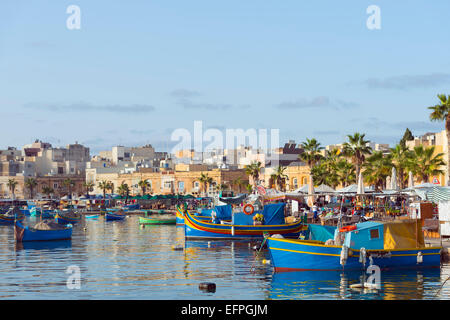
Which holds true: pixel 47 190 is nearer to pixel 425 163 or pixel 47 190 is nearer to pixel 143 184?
pixel 143 184

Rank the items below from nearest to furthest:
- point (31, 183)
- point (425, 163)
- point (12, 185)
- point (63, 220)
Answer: point (425, 163) < point (63, 220) < point (31, 183) < point (12, 185)

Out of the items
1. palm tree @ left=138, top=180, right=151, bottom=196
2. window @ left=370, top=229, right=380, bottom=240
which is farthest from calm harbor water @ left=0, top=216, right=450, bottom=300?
palm tree @ left=138, top=180, right=151, bottom=196

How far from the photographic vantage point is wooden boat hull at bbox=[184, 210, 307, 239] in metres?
55.3

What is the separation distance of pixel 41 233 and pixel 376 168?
38.0 m

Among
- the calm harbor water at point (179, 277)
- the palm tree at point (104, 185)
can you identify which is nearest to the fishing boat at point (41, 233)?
the calm harbor water at point (179, 277)

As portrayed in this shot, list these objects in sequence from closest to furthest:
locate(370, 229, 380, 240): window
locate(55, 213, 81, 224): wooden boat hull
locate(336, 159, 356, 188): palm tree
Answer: locate(370, 229, 380, 240): window < locate(55, 213, 81, 224): wooden boat hull < locate(336, 159, 356, 188): palm tree

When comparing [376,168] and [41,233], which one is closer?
[41,233]

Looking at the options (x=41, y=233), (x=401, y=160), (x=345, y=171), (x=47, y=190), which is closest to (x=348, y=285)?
(x=41, y=233)

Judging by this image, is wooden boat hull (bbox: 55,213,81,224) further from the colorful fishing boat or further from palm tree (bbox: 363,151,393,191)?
the colorful fishing boat

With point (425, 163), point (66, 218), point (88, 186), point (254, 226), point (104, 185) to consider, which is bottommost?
point (66, 218)

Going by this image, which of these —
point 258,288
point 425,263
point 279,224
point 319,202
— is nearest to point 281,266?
point 258,288

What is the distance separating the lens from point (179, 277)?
36.2m

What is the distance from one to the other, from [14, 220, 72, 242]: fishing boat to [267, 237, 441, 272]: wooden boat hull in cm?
2879
